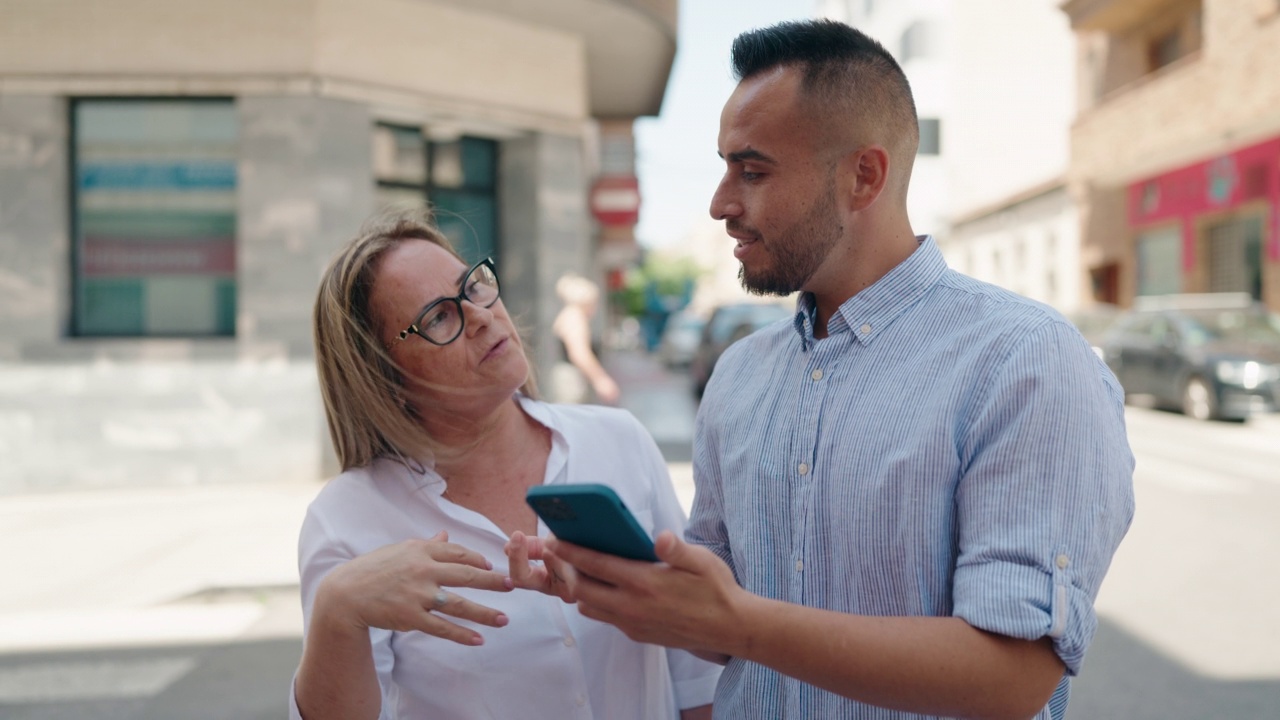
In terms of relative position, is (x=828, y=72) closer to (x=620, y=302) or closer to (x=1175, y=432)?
(x=1175, y=432)

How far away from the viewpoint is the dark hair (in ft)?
5.58

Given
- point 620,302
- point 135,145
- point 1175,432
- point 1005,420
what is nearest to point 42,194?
point 135,145

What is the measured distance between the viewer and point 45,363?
939 cm

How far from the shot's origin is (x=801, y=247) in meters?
1.71

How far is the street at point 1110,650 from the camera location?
447cm

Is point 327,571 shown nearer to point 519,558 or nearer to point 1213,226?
point 519,558

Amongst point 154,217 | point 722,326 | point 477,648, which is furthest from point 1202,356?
point 477,648

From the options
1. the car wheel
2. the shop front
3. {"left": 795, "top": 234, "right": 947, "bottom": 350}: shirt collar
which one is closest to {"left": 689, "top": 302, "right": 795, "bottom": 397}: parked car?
the car wheel

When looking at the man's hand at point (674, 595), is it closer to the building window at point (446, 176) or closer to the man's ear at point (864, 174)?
the man's ear at point (864, 174)

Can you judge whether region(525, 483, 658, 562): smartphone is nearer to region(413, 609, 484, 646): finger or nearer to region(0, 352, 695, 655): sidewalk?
region(413, 609, 484, 646): finger

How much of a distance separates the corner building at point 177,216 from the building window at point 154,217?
0.01 metres

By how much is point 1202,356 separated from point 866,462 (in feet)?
46.9

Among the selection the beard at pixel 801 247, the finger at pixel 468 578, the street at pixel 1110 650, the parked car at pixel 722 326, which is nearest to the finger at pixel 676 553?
the finger at pixel 468 578

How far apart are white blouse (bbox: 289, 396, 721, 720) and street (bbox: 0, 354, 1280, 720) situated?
2.80 metres
